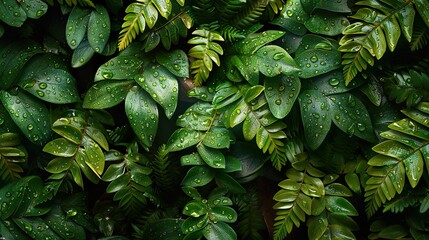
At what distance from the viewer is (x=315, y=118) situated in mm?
2006

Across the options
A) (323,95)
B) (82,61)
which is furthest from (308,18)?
Answer: (82,61)

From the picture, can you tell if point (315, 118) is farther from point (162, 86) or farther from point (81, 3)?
point (81, 3)

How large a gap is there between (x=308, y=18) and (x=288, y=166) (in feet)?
2.04

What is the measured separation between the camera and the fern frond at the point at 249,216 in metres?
2.13

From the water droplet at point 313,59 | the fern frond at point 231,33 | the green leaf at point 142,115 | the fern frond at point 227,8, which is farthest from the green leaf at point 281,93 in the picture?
the green leaf at point 142,115

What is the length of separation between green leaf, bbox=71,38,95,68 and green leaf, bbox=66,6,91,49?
0.03 meters

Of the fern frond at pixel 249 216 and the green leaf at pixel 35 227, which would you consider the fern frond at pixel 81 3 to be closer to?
the green leaf at pixel 35 227

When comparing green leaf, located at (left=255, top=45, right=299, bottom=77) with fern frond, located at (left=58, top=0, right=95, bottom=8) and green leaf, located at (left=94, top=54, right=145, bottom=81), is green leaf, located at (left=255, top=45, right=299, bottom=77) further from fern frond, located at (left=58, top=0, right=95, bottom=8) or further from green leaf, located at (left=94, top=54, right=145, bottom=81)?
fern frond, located at (left=58, top=0, right=95, bottom=8)

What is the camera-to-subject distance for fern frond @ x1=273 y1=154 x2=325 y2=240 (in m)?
2.00

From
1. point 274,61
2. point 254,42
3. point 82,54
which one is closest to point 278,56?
point 274,61

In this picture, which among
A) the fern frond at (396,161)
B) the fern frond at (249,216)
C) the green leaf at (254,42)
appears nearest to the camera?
the fern frond at (396,161)

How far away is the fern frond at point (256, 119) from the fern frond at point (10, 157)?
2.64ft

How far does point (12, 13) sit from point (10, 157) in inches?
22.6

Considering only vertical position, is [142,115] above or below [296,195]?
above
